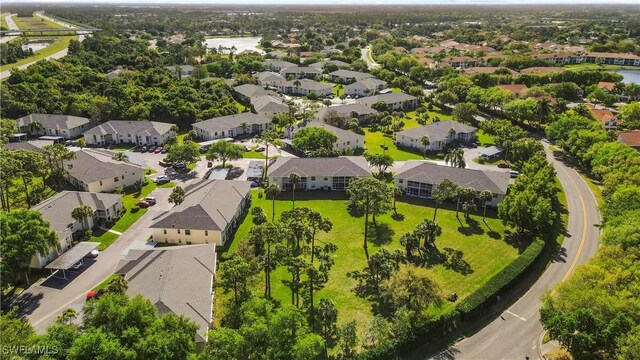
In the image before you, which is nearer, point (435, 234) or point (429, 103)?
point (435, 234)

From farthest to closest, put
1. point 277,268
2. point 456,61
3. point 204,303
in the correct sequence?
point 456,61 → point 277,268 → point 204,303

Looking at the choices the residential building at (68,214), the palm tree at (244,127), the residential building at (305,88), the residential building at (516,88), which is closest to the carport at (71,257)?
the residential building at (68,214)

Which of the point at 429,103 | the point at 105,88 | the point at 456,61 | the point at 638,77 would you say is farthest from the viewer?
the point at 456,61

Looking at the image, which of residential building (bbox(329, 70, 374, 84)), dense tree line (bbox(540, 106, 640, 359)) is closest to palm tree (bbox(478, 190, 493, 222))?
dense tree line (bbox(540, 106, 640, 359))

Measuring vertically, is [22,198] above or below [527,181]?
below

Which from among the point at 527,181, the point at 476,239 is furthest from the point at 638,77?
the point at 476,239

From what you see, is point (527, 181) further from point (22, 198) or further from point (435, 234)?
point (22, 198)

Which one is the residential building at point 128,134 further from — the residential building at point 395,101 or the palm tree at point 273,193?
the residential building at point 395,101

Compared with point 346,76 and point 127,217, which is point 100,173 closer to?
point 127,217
